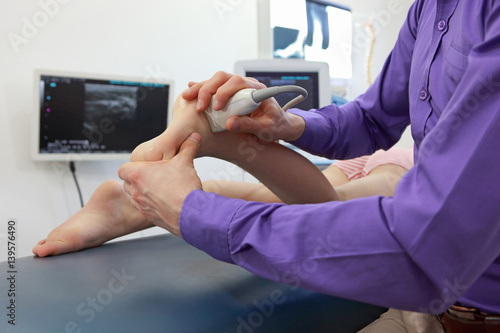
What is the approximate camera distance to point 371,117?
1.21 metres

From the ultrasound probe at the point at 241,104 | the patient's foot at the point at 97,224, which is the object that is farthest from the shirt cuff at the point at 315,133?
the patient's foot at the point at 97,224

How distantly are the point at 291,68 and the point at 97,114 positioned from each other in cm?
109

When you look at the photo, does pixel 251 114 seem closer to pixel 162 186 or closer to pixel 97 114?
pixel 162 186

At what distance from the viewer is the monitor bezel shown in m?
2.26

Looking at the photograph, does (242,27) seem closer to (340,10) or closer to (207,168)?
(340,10)

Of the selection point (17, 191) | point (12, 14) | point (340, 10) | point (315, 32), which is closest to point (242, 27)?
point (315, 32)

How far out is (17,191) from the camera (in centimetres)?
177

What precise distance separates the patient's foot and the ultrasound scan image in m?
0.71

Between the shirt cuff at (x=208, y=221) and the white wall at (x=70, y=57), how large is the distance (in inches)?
56.6

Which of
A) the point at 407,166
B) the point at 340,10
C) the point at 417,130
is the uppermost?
the point at 340,10

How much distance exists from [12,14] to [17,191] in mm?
747

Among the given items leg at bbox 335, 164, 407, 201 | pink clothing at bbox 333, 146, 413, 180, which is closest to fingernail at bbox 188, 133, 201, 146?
leg at bbox 335, 164, 407, 201

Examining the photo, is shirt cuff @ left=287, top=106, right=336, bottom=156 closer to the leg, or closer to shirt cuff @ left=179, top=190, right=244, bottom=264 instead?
the leg

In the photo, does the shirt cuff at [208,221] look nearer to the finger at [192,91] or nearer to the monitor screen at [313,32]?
the finger at [192,91]
